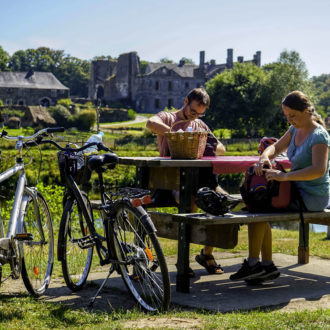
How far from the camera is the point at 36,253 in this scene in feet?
17.7

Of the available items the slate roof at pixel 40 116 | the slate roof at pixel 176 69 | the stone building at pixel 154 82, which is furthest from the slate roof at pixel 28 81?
the slate roof at pixel 40 116

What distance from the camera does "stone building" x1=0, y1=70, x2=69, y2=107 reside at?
8900 cm

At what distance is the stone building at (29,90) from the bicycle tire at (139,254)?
86350mm

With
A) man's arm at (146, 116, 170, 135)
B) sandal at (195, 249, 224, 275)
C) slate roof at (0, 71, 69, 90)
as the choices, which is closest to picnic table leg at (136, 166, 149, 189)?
man's arm at (146, 116, 170, 135)

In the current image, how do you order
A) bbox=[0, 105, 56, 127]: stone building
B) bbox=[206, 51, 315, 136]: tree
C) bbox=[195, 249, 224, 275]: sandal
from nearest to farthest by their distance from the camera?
bbox=[195, 249, 224, 275]: sandal < bbox=[206, 51, 315, 136]: tree < bbox=[0, 105, 56, 127]: stone building

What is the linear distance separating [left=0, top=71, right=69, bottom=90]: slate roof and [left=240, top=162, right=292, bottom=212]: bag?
86634mm

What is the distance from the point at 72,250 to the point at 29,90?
287 feet

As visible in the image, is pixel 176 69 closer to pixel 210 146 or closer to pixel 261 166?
pixel 210 146

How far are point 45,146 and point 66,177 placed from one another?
3662 cm

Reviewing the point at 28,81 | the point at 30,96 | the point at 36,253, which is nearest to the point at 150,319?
the point at 36,253

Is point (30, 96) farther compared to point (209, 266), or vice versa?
point (30, 96)

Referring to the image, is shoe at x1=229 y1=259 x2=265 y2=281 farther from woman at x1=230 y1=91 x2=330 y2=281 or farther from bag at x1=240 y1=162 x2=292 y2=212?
→ bag at x1=240 y1=162 x2=292 y2=212

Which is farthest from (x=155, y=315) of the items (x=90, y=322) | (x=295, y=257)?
(x=295, y=257)

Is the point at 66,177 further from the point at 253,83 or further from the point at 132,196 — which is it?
the point at 253,83
